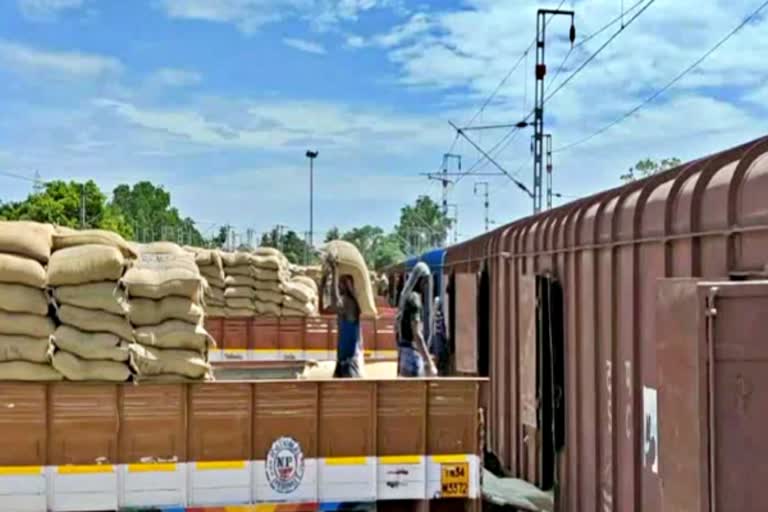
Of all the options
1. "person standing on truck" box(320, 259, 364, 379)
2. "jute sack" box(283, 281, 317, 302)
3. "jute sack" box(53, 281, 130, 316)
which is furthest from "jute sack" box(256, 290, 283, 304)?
"jute sack" box(53, 281, 130, 316)

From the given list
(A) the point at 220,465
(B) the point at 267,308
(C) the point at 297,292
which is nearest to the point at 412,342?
(A) the point at 220,465

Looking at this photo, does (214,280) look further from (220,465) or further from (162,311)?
(220,465)

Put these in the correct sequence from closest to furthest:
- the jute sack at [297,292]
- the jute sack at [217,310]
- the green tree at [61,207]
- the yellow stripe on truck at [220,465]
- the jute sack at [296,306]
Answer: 1. the yellow stripe on truck at [220,465]
2. the jute sack at [217,310]
3. the jute sack at [296,306]
4. the jute sack at [297,292]
5. the green tree at [61,207]

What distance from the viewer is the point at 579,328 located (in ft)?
19.9

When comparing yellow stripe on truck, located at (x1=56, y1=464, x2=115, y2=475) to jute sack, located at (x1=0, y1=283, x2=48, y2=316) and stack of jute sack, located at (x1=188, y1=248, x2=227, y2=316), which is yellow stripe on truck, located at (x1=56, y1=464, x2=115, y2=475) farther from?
stack of jute sack, located at (x1=188, y1=248, x2=227, y2=316)

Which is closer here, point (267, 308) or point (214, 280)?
point (214, 280)

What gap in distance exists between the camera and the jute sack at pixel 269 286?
779 inches

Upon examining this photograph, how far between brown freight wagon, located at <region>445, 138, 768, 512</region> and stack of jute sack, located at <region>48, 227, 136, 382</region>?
3.35 meters

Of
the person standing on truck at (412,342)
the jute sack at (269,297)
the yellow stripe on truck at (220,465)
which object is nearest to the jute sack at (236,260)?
the jute sack at (269,297)

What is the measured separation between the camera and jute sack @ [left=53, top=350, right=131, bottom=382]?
5.36 m

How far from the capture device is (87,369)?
17.7 feet

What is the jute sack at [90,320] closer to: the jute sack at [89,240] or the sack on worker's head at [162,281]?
the sack on worker's head at [162,281]

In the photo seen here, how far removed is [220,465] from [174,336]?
987 mm

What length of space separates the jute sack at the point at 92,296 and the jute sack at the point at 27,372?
47 cm
